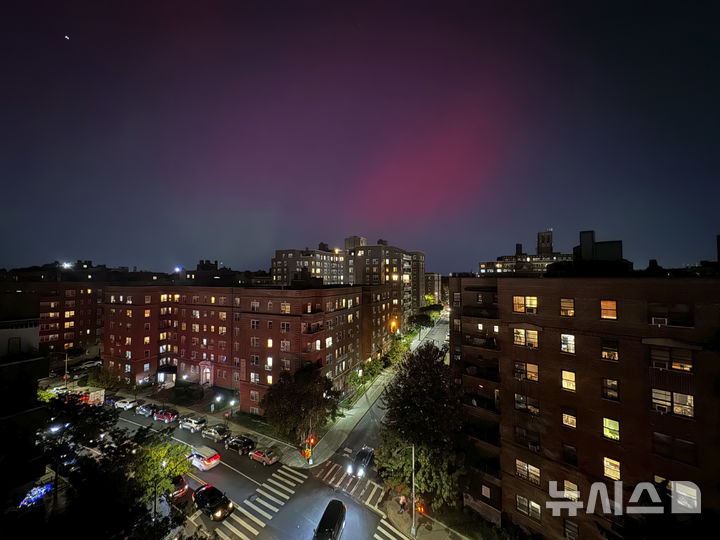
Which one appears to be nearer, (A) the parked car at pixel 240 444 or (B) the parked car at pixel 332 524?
(B) the parked car at pixel 332 524

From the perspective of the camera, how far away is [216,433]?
112 feet

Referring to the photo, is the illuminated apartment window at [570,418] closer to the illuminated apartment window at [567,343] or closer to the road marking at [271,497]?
the illuminated apartment window at [567,343]

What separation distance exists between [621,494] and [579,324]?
12202 mm

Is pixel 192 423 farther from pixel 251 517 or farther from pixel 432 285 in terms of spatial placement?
pixel 432 285

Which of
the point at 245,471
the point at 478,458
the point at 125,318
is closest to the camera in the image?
the point at 478,458

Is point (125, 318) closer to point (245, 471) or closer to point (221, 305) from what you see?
point (221, 305)

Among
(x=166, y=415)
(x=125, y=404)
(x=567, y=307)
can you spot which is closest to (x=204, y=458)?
Answer: (x=166, y=415)

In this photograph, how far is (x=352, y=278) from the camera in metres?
94.8

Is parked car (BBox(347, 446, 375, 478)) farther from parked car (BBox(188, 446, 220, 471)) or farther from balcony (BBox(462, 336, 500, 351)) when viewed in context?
balcony (BBox(462, 336, 500, 351))

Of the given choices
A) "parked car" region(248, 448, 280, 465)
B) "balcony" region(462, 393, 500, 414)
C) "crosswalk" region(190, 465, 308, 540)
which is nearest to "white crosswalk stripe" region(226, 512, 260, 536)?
"crosswalk" region(190, 465, 308, 540)

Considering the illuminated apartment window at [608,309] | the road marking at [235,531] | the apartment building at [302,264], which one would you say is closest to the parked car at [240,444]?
the road marking at [235,531]

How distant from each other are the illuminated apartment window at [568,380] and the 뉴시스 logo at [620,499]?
655cm

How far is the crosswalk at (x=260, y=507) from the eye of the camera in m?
21.8

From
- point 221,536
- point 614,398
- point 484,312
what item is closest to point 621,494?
point 614,398
